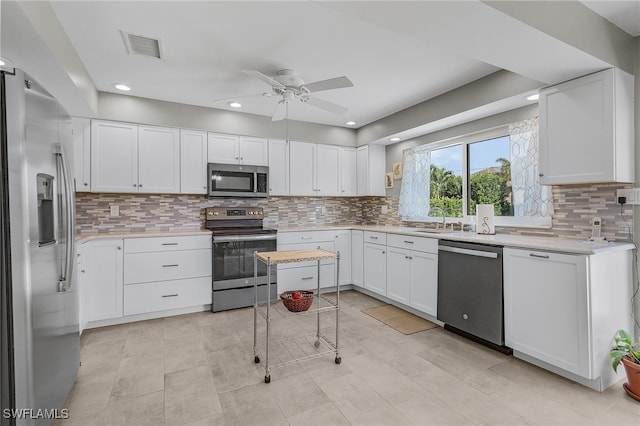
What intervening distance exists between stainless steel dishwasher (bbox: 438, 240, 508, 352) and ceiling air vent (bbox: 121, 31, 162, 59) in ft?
9.74

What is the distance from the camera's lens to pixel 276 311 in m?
3.70

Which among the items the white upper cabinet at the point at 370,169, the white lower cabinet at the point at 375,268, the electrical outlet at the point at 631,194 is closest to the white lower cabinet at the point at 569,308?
the electrical outlet at the point at 631,194

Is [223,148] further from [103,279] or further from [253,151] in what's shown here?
[103,279]

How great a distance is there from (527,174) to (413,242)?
1.26 m

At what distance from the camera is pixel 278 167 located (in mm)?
4395

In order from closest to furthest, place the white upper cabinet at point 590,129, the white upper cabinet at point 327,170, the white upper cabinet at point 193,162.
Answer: the white upper cabinet at point 590,129
the white upper cabinet at point 193,162
the white upper cabinet at point 327,170

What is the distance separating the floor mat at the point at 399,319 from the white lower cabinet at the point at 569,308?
2.79ft

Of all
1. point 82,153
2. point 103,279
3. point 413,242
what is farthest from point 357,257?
point 82,153

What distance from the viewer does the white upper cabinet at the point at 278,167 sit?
4352 mm

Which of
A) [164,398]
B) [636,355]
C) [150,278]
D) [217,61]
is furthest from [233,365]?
[636,355]

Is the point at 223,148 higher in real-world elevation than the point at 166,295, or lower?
higher

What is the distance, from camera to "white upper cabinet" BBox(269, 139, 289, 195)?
14.3 ft

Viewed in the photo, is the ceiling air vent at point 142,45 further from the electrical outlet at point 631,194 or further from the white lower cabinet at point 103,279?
the electrical outlet at point 631,194
